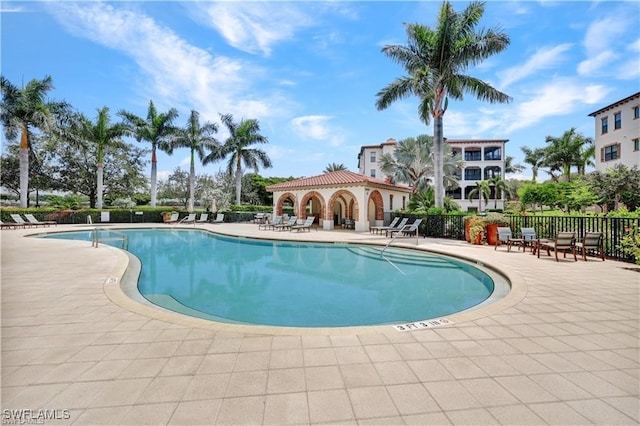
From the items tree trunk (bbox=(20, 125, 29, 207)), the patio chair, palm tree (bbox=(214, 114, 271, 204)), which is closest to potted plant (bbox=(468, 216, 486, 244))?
the patio chair

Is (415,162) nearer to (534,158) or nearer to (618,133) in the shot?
(618,133)

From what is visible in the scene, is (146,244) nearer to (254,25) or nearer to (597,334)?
(254,25)

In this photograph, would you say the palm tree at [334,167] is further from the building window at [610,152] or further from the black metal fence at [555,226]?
the black metal fence at [555,226]

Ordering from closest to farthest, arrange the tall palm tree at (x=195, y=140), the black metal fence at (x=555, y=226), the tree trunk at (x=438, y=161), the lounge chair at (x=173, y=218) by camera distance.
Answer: the black metal fence at (x=555, y=226), the tree trunk at (x=438, y=161), the lounge chair at (x=173, y=218), the tall palm tree at (x=195, y=140)

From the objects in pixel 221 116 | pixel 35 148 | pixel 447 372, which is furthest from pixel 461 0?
pixel 35 148

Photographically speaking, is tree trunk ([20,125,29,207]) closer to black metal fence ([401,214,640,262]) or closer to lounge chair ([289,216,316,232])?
lounge chair ([289,216,316,232])

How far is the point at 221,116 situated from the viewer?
31047 mm

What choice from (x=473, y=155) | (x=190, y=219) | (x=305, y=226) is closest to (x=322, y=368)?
(x=305, y=226)

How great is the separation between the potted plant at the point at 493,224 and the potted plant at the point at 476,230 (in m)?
0.20

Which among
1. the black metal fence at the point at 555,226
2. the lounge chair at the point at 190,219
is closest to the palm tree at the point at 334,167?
the lounge chair at the point at 190,219

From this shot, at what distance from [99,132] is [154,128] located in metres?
4.46

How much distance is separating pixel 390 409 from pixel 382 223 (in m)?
19.8

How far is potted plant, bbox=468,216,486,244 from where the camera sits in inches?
519

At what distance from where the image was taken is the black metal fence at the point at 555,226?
8.98m
